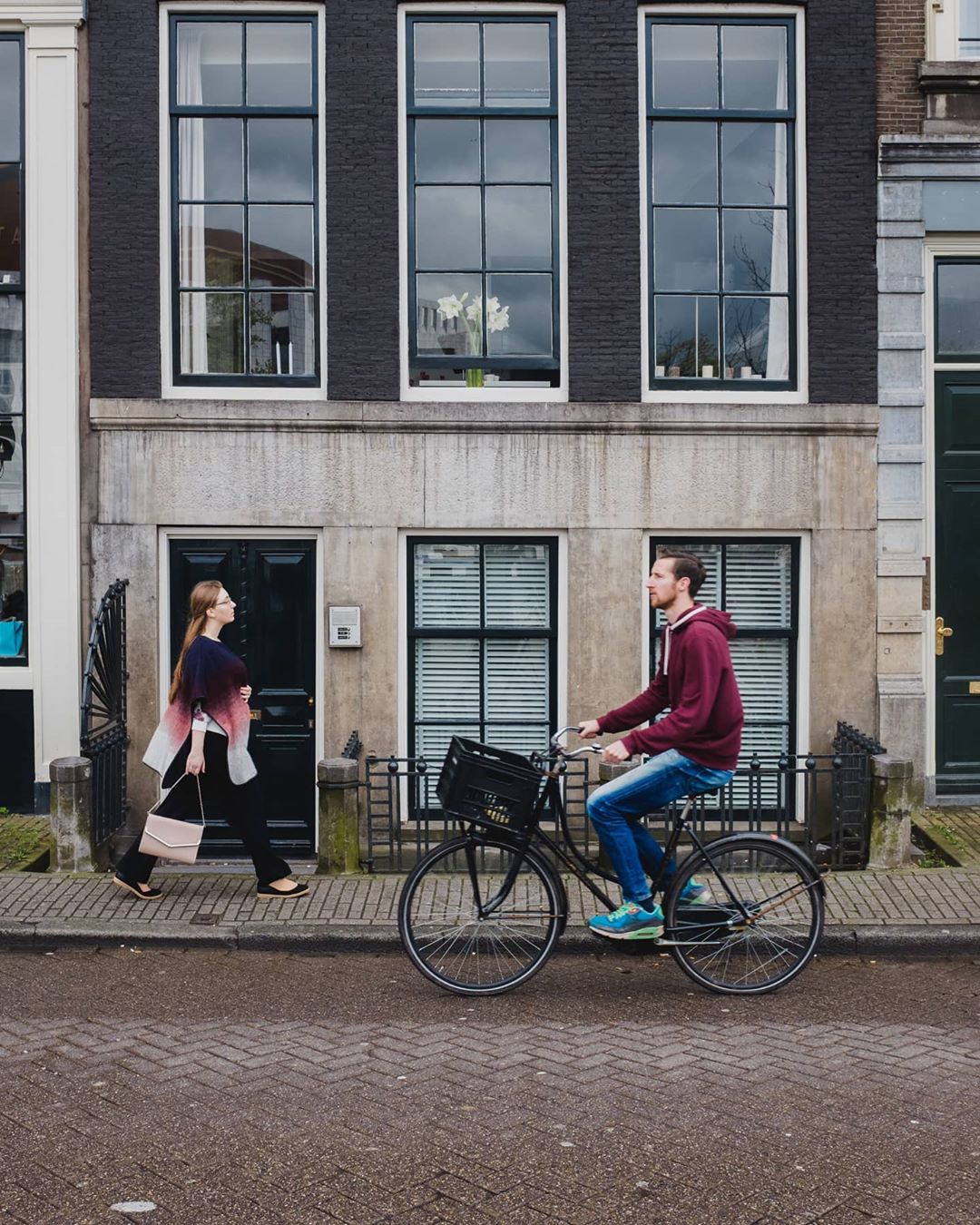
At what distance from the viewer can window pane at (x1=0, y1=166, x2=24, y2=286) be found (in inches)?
421

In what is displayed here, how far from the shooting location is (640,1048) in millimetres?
5754

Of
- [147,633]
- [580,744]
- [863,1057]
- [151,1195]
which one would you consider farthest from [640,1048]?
[147,633]

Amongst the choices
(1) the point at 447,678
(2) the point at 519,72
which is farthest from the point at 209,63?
(1) the point at 447,678

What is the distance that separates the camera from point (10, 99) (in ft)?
35.2

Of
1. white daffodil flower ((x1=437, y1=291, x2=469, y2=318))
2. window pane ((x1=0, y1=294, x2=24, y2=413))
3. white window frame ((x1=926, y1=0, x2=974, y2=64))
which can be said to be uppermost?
white window frame ((x1=926, y1=0, x2=974, y2=64))

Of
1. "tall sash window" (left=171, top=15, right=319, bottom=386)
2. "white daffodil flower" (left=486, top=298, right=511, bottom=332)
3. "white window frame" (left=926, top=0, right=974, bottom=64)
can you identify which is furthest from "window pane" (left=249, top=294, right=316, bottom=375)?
"white window frame" (left=926, top=0, right=974, bottom=64)

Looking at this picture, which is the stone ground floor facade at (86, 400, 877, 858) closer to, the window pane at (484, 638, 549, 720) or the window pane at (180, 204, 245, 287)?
the window pane at (484, 638, 549, 720)

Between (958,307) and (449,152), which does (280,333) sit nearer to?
(449,152)

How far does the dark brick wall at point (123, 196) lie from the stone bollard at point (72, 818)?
316 centimetres

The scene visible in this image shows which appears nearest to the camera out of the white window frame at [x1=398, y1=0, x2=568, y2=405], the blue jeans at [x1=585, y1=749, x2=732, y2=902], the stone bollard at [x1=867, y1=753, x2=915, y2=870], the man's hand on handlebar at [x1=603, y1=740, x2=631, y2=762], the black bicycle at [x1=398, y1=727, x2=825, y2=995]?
the man's hand on handlebar at [x1=603, y1=740, x2=631, y2=762]

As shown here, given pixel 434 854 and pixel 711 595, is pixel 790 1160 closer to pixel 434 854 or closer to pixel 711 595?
pixel 434 854

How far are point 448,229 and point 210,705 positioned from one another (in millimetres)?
4537

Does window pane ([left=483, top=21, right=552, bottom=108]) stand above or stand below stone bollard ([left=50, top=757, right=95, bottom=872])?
above

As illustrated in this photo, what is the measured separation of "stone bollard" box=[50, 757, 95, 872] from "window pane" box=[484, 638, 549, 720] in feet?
10.6
